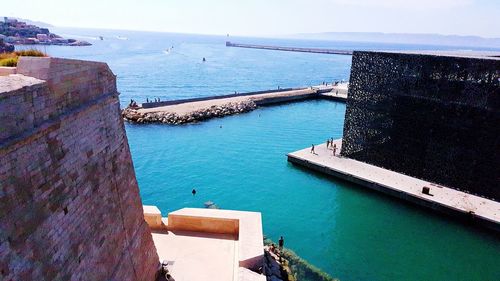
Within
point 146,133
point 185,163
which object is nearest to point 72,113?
point 185,163

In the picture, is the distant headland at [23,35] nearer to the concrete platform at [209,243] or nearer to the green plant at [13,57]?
the green plant at [13,57]

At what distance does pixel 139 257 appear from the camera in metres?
11.7

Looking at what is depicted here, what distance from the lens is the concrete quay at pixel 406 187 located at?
21.3 m

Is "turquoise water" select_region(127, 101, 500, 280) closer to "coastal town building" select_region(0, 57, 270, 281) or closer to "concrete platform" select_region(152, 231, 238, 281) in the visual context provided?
"concrete platform" select_region(152, 231, 238, 281)

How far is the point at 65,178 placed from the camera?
812cm

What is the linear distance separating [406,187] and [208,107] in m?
30.3

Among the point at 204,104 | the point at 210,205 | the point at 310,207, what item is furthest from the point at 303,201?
the point at 204,104

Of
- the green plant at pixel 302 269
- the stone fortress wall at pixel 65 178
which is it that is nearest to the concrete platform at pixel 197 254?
the stone fortress wall at pixel 65 178

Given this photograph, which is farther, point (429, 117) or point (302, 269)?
point (429, 117)

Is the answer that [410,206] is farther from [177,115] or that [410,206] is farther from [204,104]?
[204,104]

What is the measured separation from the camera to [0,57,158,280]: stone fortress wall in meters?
6.53

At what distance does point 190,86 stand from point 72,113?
6619 centimetres

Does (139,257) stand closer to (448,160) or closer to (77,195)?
(77,195)

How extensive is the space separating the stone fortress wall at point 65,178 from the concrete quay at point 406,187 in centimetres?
1754
